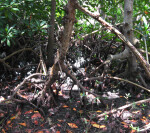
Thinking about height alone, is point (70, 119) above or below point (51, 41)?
below

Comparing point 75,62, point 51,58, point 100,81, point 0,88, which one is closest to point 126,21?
point 100,81

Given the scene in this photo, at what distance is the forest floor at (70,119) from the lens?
1857 mm

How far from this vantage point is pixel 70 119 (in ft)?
6.96

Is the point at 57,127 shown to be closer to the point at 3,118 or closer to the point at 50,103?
the point at 50,103

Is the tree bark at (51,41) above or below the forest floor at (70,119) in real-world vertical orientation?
above

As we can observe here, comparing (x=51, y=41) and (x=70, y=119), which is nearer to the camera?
(x=70, y=119)

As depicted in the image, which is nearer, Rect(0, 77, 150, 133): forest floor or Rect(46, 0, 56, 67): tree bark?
Rect(0, 77, 150, 133): forest floor

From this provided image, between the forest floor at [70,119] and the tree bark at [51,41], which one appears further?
the tree bark at [51,41]

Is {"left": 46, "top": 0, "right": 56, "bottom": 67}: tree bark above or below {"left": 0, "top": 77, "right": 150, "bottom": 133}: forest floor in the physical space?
above

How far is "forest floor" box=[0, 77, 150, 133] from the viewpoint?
1.86 meters

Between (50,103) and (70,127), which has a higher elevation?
(50,103)

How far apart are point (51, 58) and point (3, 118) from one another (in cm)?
132

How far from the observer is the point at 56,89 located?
8.19 ft

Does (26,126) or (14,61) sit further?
(14,61)
